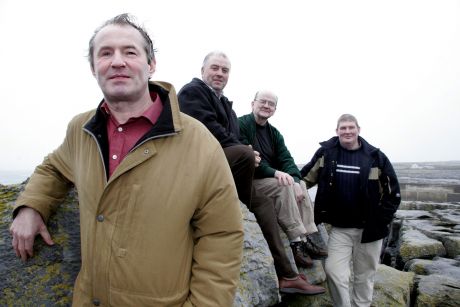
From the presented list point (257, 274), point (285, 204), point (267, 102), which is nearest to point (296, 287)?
point (257, 274)

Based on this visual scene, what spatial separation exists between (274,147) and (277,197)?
3.84 ft

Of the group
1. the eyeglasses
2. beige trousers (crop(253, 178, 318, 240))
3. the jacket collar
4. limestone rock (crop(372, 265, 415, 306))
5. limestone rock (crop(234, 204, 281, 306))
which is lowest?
limestone rock (crop(372, 265, 415, 306))

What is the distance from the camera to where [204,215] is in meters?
2.08

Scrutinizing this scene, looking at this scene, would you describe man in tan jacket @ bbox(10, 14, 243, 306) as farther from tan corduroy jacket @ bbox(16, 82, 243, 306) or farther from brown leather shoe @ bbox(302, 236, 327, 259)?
brown leather shoe @ bbox(302, 236, 327, 259)

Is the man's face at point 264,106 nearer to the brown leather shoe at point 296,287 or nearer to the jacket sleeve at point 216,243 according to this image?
the brown leather shoe at point 296,287

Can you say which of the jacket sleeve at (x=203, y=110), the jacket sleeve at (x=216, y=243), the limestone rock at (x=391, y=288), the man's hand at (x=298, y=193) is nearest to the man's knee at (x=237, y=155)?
the jacket sleeve at (x=203, y=110)

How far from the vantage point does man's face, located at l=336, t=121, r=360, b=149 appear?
6145mm

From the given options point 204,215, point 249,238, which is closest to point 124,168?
point 204,215

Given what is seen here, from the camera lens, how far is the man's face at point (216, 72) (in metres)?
4.55

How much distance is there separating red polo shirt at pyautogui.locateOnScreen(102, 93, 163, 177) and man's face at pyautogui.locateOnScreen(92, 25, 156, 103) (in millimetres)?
156

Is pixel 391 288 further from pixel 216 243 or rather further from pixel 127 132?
pixel 127 132

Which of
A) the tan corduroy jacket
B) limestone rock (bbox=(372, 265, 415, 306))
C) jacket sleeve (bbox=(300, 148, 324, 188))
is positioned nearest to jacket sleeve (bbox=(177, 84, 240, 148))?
the tan corduroy jacket

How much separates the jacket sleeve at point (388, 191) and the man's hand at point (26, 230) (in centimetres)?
544

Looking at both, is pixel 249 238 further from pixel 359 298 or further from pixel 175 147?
→ pixel 359 298
